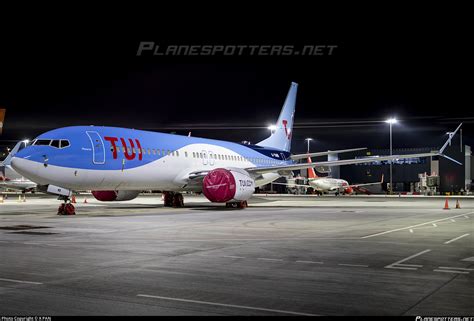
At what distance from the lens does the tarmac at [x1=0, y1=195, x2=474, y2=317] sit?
5.88 meters

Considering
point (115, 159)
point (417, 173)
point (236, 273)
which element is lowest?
point (236, 273)

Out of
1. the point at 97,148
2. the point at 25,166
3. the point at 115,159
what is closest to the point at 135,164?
the point at 115,159

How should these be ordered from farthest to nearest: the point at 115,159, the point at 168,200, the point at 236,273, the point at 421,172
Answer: the point at 421,172, the point at 168,200, the point at 115,159, the point at 236,273

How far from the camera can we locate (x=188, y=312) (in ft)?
18.3

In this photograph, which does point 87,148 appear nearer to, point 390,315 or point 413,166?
point 390,315

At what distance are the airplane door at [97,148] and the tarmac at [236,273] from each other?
7690 millimetres

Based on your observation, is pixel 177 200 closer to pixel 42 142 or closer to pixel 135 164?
pixel 135 164

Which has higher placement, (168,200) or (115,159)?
(115,159)

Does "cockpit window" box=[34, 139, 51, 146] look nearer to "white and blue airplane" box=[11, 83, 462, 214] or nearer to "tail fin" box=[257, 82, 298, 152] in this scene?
"white and blue airplane" box=[11, 83, 462, 214]

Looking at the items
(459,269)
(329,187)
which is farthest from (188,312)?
(329,187)

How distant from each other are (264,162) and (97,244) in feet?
79.9

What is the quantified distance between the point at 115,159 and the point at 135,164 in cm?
137

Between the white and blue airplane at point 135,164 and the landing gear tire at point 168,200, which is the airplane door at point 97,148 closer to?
the white and blue airplane at point 135,164

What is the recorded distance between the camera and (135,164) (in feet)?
78.8
